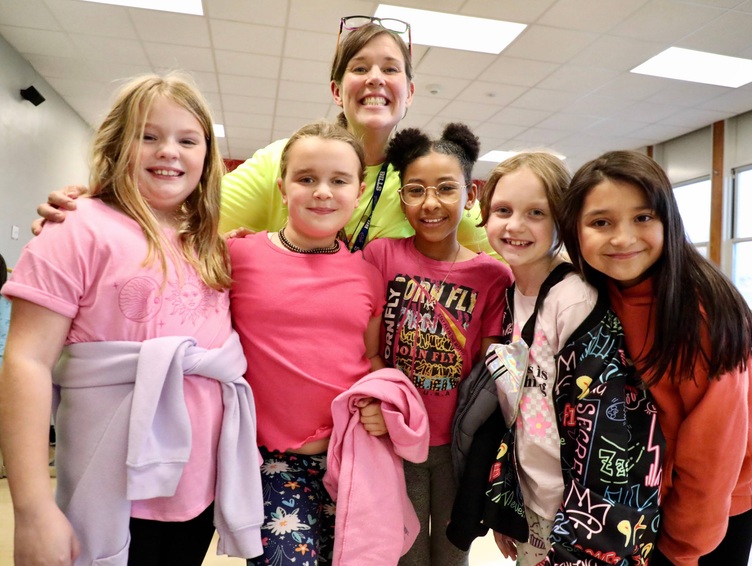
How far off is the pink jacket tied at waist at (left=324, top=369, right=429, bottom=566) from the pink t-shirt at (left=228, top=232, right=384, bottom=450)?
0.20 feet

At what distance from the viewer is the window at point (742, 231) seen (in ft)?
22.3

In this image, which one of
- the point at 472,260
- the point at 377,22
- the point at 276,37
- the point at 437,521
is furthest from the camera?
the point at 276,37

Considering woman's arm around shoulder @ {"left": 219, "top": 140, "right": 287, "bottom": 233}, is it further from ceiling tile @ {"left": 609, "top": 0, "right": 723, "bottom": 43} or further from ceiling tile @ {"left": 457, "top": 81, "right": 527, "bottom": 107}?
ceiling tile @ {"left": 457, "top": 81, "right": 527, "bottom": 107}

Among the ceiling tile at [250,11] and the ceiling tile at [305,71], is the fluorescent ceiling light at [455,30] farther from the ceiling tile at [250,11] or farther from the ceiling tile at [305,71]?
the ceiling tile at [305,71]

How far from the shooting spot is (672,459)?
4.01 ft

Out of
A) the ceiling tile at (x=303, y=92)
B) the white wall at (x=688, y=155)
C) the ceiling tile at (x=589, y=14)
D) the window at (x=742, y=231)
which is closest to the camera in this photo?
the ceiling tile at (x=589, y=14)

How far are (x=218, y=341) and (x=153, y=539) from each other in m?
0.41

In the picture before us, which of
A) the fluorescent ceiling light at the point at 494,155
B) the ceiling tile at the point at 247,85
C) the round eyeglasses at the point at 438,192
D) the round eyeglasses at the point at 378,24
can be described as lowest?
the round eyeglasses at the point at 438,192

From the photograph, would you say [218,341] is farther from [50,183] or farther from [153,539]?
[50,183]

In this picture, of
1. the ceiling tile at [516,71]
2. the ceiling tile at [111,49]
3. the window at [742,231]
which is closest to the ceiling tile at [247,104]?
the ceiling tile at [111,49]

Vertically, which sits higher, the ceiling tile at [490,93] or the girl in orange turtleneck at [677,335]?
the ceiling tile at [490,93]

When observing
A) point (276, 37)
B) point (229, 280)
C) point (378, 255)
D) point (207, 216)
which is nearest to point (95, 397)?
point (229, 280)

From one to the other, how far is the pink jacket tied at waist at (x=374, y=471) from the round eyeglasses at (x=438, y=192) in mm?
544

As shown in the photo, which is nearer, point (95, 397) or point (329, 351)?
point (95, 397)
